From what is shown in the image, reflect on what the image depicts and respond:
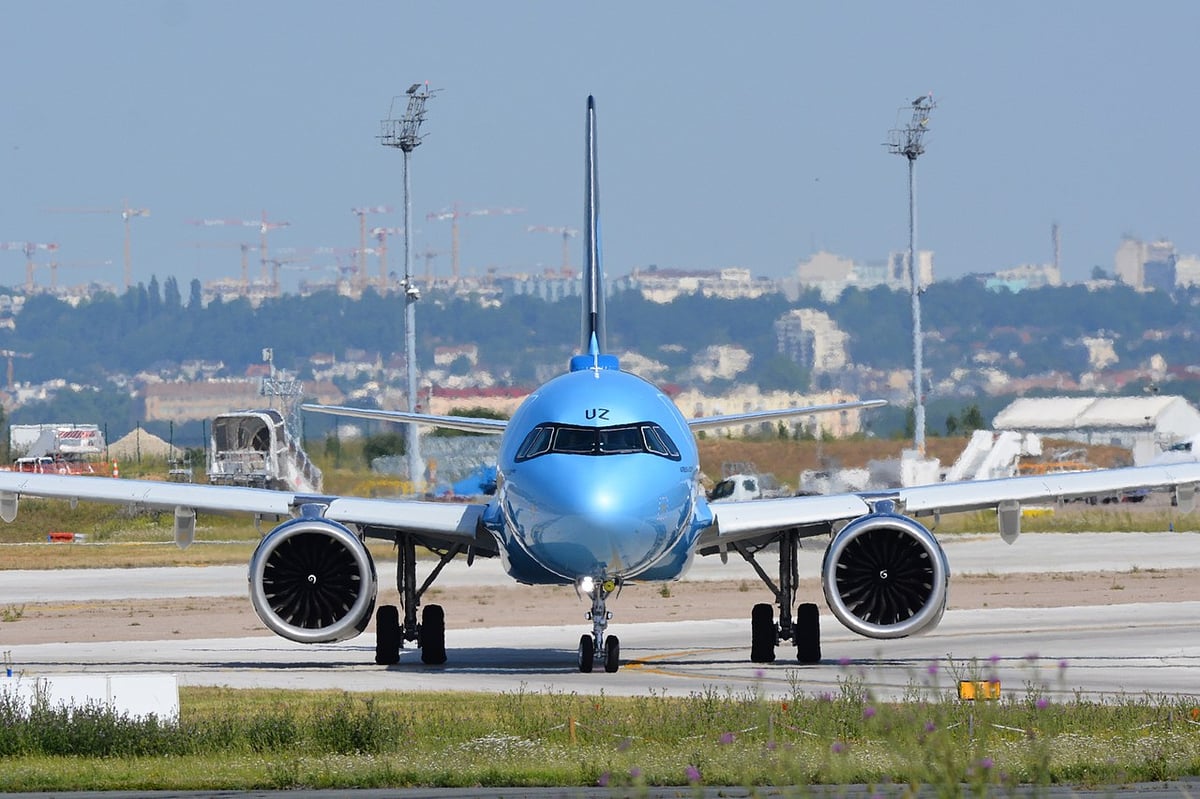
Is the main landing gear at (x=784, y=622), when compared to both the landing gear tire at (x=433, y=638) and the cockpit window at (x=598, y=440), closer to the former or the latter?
the cockpit window at (x=598, y=440)

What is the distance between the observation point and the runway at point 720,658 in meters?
24.1

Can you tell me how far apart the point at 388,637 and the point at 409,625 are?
14.0 inches

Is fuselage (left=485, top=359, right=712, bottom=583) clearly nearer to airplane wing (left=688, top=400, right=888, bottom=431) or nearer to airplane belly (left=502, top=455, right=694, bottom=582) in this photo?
airplane belly (left=502, top=455, right=694, bottom=582)

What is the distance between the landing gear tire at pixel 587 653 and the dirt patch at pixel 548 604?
9829 mm

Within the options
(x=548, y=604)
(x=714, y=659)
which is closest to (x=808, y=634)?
(x=714, y=659)

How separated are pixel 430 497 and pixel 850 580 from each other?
34620 millimetres

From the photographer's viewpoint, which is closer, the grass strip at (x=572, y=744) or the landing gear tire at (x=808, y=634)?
the grass strip at (x=572, y=744)

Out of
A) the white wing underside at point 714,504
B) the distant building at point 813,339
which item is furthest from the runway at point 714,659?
the distant building at point 813,339

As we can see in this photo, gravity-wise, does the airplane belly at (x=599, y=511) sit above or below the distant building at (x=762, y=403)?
below

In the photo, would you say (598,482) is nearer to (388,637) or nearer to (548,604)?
(388,637)

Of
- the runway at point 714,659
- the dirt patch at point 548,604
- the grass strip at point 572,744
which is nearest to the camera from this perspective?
→ the grass strip at point 572,744

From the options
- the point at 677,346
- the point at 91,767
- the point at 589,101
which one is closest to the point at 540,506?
the point at 91,767

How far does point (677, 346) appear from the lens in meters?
134

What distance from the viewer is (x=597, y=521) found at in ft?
75.6
